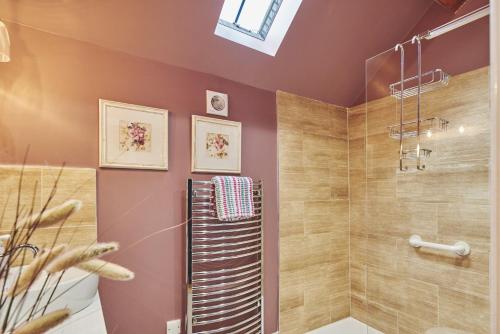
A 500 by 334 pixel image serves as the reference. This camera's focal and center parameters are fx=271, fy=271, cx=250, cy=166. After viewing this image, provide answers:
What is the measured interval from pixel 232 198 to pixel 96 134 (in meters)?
0.85

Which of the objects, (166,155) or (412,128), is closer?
(166,155)

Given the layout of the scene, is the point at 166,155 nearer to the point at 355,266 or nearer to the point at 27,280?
the point at 27,280

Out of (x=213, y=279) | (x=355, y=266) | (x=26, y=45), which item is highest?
(x=26, y=45)

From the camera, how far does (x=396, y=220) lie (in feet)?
6.97

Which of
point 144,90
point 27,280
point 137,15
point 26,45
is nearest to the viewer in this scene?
point 27,280

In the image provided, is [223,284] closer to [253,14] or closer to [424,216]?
[424,216]

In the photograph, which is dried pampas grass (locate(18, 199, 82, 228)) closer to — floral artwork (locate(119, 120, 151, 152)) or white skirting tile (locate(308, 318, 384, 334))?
floral artwork (locate(119, 120, 151, 152))

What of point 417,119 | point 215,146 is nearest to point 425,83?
point 417,119

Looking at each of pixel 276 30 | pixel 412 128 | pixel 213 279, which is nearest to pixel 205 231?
pixel 213 279

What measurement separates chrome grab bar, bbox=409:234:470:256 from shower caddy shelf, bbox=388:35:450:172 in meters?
0.52

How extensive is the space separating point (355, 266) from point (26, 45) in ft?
9.15

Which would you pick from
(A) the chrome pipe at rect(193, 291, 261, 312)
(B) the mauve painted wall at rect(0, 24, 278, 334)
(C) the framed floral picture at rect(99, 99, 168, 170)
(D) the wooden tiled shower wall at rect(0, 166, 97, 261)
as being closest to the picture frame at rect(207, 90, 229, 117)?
(B) the mauve painted wall at rect(0, 24, 278, 334)

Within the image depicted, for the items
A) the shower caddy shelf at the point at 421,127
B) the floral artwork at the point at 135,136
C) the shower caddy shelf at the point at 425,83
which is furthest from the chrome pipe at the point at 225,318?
the shower caddy shelf at the point at 425,83

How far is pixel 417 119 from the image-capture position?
2.00 meters
